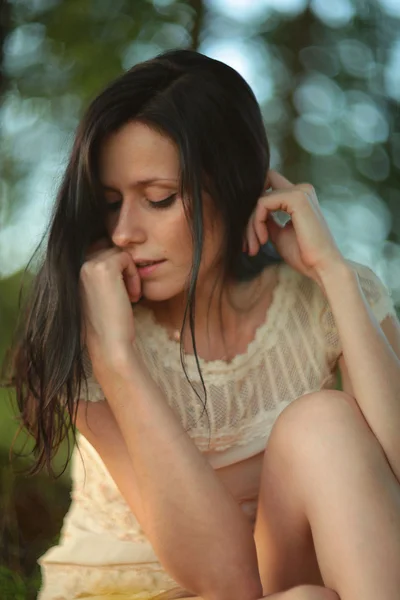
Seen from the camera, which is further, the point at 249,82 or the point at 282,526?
the point at 249,82

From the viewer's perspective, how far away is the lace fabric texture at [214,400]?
6.33 ft

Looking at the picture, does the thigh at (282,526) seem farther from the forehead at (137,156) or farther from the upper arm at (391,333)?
the forehead at (137,156)

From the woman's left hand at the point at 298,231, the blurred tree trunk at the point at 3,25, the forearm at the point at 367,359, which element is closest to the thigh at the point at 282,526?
the forearm at the point at 367,359

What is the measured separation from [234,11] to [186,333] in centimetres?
244

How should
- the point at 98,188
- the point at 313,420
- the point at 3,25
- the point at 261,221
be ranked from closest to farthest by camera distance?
1. the point at 313,420
2. the point at 98,188
3. the point at 261,221
4. the point at 3,25

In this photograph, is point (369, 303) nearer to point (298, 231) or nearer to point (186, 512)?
point (298, 231)

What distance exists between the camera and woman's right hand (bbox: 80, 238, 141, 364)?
66.8 inches

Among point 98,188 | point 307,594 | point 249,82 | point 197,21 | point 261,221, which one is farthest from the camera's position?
point 249,82

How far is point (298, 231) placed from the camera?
1844mm

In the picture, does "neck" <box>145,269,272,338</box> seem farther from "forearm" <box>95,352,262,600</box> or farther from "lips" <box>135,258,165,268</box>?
"forearm" <box>95,352,262,600</box>

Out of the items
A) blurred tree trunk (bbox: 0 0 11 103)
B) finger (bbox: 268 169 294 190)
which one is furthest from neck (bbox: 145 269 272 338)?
blurred tree trunk (bbox: 0 0 11 103)

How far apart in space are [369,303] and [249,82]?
2.31m

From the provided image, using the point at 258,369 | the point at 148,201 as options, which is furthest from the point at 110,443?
the point at 148,201

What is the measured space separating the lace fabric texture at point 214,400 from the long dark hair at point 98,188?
9.2 inches
